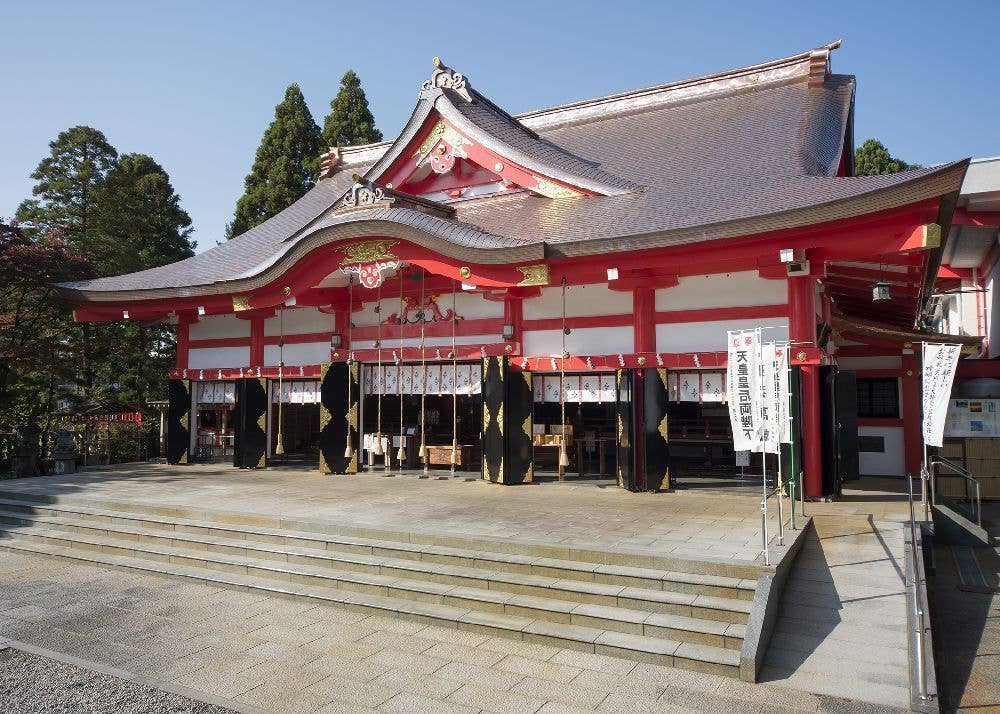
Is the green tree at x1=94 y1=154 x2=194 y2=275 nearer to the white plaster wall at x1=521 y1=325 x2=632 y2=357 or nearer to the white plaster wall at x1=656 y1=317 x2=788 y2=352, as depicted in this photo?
the white plaster wall at x1=521 y1=325 x2=632 y2=357

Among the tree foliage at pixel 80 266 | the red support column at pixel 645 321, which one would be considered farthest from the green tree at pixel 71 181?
the red support column at pixel 645 321

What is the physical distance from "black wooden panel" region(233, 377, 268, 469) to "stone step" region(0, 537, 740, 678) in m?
7.32

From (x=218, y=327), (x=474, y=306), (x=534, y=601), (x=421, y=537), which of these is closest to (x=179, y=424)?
(x=218, y=327)

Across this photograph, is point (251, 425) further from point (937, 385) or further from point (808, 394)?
point (937, 385)

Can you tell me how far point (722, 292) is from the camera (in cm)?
1284

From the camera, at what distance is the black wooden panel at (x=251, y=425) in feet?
56.6

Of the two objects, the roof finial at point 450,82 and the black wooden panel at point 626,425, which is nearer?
the black wooden panel at point 626,425

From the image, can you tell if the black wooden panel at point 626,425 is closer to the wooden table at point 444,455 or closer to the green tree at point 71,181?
the wooden table at point 444,455

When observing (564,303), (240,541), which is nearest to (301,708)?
(240,541)

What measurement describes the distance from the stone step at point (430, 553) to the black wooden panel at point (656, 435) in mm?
5056

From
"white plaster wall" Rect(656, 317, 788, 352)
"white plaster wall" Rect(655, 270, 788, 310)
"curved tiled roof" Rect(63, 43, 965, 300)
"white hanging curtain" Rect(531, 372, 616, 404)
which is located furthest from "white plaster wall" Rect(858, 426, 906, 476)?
"white hanging curtain" Rect(531, 372, 616, 404)

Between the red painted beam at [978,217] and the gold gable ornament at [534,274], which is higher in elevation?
the red painted beam at [978,217]

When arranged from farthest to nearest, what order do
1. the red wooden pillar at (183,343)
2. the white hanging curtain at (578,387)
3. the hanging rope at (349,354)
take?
the red wooden pillar at (183,343) < the hanging rope at (349,354) < the white hanging curtain at (578,387)

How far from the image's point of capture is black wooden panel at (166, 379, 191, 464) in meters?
18.3
